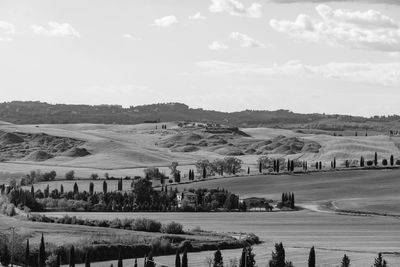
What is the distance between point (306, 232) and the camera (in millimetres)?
115188

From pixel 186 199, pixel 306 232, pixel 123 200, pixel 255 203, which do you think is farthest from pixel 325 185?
pixel 306 232

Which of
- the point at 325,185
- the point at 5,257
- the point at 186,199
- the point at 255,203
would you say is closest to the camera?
the point at 5,257

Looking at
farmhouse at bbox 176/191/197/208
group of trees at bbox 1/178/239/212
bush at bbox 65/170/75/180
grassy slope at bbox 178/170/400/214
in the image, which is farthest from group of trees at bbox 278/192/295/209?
bush at bbox 65/170/75/180

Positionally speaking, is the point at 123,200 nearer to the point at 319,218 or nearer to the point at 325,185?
the point at 319,218

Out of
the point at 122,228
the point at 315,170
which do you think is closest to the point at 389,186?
the point at 315,170

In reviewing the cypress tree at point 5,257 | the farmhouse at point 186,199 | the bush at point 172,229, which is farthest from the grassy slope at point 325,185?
the cypress tree at point 5,257

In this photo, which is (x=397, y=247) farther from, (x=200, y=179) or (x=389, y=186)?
(x=200, y=179)

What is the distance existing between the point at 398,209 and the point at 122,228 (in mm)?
44894

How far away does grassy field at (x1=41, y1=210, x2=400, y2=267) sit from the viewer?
9069cm

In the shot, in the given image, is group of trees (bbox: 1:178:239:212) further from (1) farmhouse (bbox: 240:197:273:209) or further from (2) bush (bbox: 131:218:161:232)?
(2) bush (bbox: 131:218:161:232)

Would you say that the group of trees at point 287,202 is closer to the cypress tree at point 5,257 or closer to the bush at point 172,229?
the bush at point 172,229

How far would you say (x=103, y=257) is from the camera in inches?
3649

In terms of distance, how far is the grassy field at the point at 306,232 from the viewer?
3570 inches

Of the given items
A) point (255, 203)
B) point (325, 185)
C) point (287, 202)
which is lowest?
point (255, 203)
